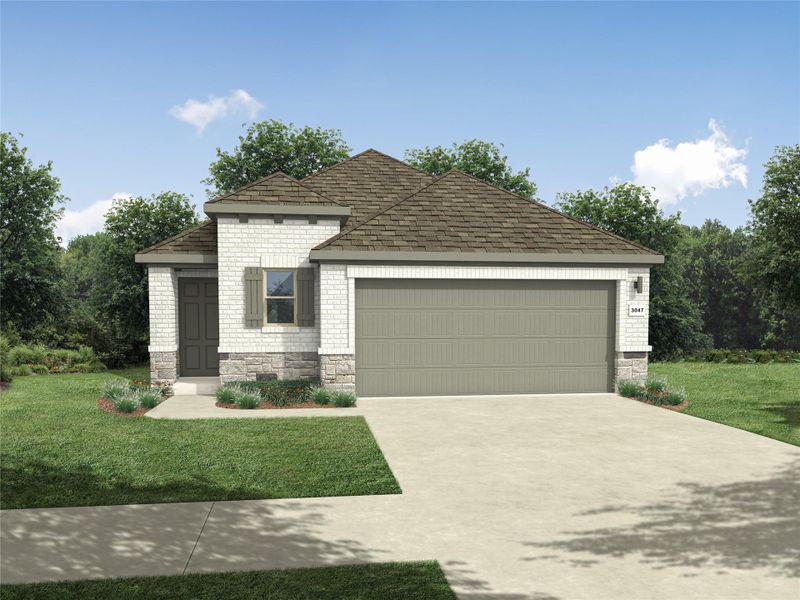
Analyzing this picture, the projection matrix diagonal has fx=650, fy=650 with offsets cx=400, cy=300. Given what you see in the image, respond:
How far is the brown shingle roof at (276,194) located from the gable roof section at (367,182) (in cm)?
211

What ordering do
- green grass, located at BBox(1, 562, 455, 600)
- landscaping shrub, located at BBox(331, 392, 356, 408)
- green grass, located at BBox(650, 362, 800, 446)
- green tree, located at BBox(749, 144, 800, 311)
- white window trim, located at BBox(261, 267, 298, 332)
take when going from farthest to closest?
1. green tree, located at BBox(749, 144, 800, 311)
2. white window trim, located at BBox(261, 267, 298, 332)
3. landscaping shrub, located at BBox(331, 392, 356, 408)
4. green grass, located at BBox(650, 362, 800, 446)
5. green grass, located at BBox(1, 562, 455, 600)

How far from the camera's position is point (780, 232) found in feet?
97.0

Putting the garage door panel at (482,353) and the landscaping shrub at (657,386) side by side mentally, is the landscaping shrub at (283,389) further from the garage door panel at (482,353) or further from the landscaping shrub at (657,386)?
the landscaping shrub at (657,386)

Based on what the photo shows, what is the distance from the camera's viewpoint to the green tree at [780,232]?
29266 millimetres

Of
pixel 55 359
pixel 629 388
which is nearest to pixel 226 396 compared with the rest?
pixel 629 388

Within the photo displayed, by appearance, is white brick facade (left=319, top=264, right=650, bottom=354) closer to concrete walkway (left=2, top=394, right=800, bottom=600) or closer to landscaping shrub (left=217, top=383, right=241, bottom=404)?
landscaping shrub (left=217, top=383, right=241, bottom=404)

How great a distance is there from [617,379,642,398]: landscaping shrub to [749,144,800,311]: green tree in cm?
1766

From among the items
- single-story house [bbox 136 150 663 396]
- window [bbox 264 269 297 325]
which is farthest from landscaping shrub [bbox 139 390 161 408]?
window [bbox 264 269 297 325]

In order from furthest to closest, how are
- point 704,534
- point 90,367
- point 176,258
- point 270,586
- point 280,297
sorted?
point 90,367, point 176,258, point 280,297, point 704,534, point 270,586

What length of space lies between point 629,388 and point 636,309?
76.2 inches

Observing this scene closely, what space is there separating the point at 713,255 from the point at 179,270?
60.7 meters

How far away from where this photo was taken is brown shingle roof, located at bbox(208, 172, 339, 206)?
15.1 metres

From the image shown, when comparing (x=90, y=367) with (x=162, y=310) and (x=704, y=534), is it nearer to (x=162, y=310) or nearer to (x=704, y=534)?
(x=162, y=310)

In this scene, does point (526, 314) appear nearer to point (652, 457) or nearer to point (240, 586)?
point (652, 457)
